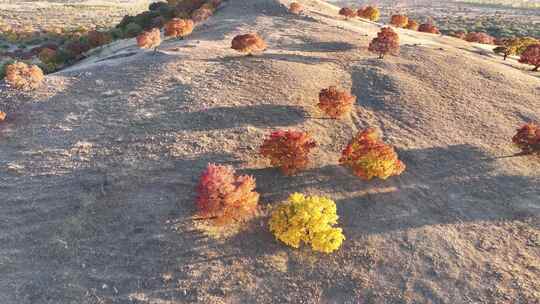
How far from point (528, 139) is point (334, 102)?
12.8m

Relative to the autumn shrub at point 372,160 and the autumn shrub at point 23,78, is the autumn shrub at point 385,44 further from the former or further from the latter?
the autumn shrub at point 23,78

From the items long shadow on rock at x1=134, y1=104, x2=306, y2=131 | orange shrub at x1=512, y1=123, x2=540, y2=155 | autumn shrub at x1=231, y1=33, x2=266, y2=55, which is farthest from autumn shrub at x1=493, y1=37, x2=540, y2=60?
long shadow on rock at x1=134, y1=104, x2=306, y2=131

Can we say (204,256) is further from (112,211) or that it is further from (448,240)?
(448,240)

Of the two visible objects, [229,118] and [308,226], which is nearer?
[308,226]

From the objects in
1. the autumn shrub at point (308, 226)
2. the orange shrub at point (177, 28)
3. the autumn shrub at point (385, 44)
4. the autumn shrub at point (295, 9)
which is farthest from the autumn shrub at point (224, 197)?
the autumn shrub at point (295, 9)

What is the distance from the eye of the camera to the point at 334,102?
27156 millimetres

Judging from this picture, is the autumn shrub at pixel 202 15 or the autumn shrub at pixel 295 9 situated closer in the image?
the autumn shrub at pixel 295 9

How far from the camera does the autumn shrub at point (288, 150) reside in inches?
876

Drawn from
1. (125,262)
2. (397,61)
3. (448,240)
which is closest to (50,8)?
(397,61)

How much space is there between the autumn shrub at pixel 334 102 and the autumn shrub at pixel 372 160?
4.78 meters

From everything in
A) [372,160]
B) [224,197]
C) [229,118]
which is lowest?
[224,197]

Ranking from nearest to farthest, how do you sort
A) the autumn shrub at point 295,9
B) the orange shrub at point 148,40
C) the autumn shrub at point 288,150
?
the autumn shrub at point 288,150
the orange shrub at point 148,40
the autumn shrub at point 295,9

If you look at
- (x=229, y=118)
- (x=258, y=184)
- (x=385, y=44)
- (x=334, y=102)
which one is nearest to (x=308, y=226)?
(x=258, y=184)

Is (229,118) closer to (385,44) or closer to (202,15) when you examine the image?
(385,44)
